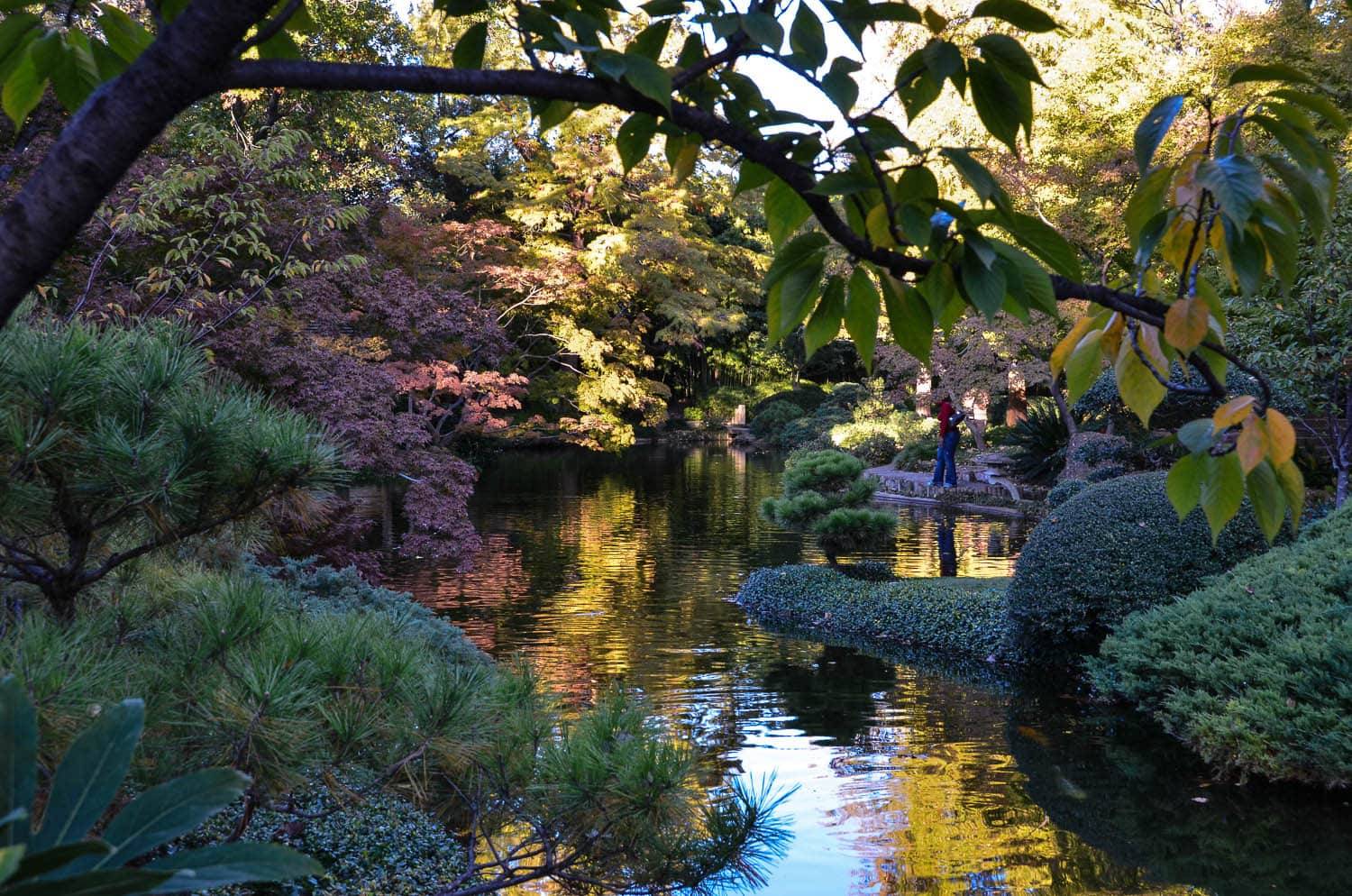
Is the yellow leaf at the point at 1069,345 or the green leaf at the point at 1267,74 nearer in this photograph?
the green leaf at the point at 1267,74

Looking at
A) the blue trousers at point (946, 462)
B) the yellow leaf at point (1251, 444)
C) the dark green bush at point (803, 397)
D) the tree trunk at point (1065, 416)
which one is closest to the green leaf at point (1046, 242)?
the yellow leaf at point (1251, 444)

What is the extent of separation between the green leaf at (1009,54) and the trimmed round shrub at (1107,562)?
7.89 m

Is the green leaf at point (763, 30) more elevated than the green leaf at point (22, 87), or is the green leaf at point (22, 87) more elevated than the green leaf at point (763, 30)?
the green leaf at point (22, 87)

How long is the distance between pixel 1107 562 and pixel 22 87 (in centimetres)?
841

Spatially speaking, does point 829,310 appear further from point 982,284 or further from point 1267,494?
point 1267,494

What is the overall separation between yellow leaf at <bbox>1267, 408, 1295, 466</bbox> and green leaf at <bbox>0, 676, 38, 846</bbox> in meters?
0.97

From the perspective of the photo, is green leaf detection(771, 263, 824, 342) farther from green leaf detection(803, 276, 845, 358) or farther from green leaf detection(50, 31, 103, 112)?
green leaf detection(50, 31, 103, 112)

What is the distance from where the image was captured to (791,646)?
10305 mm

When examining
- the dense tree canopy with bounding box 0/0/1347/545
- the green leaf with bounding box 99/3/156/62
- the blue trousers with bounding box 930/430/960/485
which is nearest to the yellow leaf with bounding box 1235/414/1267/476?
the dense tree canopy with bounding box 0/0/1347/545

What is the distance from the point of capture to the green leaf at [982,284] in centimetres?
102

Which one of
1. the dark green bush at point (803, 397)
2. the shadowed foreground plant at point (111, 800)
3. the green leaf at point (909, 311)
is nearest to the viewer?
the shadowed foreground plant at point (111, 800)

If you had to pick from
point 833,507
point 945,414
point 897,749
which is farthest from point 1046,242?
point 945,414

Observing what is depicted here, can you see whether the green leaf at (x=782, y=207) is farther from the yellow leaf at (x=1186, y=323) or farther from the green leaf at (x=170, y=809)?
the green leaf at (x=170, y=809)

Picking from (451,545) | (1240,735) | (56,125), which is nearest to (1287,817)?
(1240,735)
